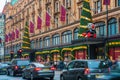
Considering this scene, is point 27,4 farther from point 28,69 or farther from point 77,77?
point 77,77

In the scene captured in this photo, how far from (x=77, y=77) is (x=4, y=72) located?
70.6ft

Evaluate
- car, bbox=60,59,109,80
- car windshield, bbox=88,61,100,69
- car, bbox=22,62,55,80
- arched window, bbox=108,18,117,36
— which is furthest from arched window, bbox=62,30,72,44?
car windshield, bbox=88,61,100,69

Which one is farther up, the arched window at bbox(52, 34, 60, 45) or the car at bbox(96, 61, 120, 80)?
the arched window at bbox(52, 34, 60, 45)

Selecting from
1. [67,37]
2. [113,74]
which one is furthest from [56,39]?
[113,74]

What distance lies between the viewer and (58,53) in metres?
64.7

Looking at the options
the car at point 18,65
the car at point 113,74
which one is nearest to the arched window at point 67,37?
the car at point 18,65

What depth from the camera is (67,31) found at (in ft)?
200

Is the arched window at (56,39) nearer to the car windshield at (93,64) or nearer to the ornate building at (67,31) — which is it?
the ornate building at (67,31)

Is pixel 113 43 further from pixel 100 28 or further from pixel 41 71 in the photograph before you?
pixel 41 71

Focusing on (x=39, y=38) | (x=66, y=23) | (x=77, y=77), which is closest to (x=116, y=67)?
(x=77, y=77)

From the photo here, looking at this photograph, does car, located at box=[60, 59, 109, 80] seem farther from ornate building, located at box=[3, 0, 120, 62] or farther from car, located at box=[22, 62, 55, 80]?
ornate building, located at box=[3, 0, 120, 62]

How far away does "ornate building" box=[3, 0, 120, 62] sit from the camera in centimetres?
4592

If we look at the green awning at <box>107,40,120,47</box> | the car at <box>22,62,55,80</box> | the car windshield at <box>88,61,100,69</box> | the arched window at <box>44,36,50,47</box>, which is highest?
the arched window at <box>44,36,50,47</box>

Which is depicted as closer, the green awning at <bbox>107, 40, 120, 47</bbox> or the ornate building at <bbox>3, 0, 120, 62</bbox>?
the green awning at <bbox>107, 40, 120, 47</bbox>
